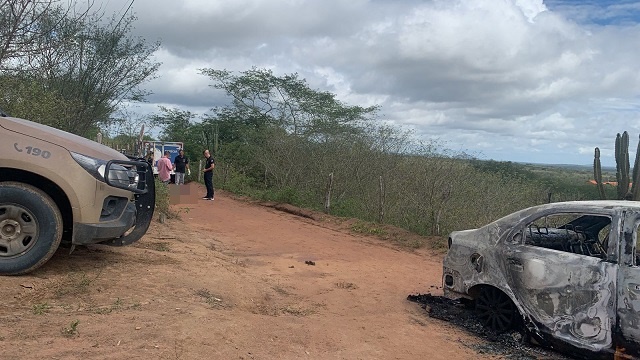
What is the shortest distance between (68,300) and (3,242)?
3.03 feet

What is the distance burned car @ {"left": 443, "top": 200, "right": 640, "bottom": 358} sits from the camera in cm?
456

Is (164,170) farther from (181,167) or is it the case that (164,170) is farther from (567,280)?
(567,280)

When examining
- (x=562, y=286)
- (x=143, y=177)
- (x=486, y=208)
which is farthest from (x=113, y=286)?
(x=486, y=208)

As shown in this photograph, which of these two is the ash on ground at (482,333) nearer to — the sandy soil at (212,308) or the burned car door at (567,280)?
the sandy soil at (212,308)

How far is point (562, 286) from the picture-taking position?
4.89m

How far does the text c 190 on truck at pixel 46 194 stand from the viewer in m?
4.95

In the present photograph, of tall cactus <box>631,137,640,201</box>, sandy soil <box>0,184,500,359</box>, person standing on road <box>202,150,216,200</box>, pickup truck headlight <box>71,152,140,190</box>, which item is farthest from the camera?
person standing on road <box>202,150,216,200</box>

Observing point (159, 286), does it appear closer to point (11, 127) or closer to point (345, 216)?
point (11, 127)

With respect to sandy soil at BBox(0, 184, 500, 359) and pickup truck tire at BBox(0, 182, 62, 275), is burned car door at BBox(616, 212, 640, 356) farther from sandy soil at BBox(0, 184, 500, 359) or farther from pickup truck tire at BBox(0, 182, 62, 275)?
pickup truck tire at BBox(0, 182, 62, 275)

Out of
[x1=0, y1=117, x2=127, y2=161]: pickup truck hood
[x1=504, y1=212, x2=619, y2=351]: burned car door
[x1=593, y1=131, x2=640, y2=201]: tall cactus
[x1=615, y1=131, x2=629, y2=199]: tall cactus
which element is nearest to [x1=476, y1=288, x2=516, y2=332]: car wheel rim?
[x1=504, y1=212, x2=619, y2=351]: burned car door

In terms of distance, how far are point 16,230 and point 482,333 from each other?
4.77m

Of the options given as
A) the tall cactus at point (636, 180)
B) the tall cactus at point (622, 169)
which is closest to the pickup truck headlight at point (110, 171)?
the tall cactus at point (636, 180)

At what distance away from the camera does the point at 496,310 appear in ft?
18.3

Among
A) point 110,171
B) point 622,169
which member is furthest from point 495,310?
point 622,169
